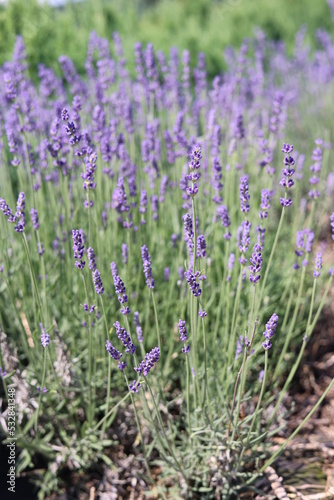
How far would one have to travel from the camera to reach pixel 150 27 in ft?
29.6

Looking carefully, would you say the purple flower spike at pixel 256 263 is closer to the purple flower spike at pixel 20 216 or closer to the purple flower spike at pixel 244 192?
the purple flower spike at pixel 244 192

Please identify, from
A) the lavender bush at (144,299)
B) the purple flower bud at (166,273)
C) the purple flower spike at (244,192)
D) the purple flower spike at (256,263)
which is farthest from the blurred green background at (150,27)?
the purple flower spike at (256,263)

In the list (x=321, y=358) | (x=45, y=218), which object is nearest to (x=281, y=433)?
(x=321, y=358)

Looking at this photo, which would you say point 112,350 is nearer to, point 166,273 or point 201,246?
point 201,246

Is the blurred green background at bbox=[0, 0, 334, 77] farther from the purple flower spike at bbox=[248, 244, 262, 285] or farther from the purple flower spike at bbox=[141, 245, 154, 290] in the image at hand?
the purple flower spike at bbox=[248, 244, 262, 285]

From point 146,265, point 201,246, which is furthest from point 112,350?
point 201,246

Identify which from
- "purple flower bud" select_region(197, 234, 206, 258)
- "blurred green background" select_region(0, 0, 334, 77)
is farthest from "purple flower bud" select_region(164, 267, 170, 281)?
"blurred green background" select_region(0, 0, 334, 77)

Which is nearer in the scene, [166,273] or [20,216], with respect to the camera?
[20,216]

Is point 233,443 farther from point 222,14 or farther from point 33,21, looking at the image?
point 222,14

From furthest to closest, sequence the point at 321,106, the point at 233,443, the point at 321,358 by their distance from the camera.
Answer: the point at 321,106 < the point at 321,358 < the point at 233,443

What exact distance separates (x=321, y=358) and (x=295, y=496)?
3.91 feet

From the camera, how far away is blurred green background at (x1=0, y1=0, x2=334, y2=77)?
586 cm

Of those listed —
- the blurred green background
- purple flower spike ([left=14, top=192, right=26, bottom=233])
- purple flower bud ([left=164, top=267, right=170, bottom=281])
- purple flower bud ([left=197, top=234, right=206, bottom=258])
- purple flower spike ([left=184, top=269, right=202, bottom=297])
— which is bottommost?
purple flower bud ([left=164, top=267, right=170, bottom=281])

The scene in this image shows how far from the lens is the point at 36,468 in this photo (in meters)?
2.46
